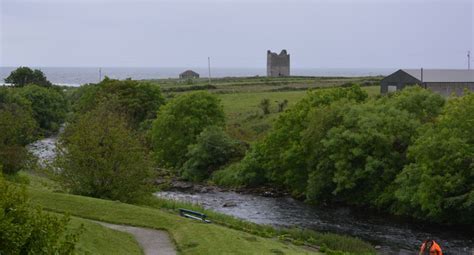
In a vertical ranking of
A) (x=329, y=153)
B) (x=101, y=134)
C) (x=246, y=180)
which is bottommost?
(x=246, y=180)

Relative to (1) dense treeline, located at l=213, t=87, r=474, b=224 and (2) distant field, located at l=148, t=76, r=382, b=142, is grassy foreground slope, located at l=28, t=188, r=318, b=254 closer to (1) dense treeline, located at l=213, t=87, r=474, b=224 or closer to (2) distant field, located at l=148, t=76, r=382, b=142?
(1) dense treeline, located at l=213, t=87, r=474, b=224

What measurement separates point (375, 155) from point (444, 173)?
25.9ft

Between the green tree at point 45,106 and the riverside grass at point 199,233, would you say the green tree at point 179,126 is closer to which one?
the green tree at point 45,106

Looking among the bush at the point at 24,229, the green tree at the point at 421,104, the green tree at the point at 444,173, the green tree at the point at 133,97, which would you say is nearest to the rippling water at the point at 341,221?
the green tree at the point at 444,173

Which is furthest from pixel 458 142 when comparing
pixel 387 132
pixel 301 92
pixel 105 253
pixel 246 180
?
pixel 301 92

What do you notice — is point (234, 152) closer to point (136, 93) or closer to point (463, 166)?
point (136, 93)

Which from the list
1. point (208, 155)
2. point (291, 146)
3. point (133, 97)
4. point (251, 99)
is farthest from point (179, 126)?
point (251, 99)

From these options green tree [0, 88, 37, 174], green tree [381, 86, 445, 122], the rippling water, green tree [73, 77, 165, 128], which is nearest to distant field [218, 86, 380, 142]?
green tree [73, 77, 165, 128]

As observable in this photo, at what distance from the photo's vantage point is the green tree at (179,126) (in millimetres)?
68688

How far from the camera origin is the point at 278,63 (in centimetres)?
19162

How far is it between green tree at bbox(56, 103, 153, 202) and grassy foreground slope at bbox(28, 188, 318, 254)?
10.4 ft

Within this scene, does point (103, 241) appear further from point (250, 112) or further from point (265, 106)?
point (250, 112)

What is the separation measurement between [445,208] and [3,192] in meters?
34.1

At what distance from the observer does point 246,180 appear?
58.9m
